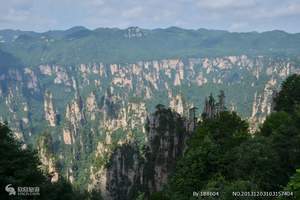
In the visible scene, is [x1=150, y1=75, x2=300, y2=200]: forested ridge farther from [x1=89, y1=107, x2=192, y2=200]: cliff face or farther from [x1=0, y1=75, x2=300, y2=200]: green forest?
[x1=89, y1=107, x2=192, y2=200]: cliff face

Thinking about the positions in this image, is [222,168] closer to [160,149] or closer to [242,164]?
[242,164]

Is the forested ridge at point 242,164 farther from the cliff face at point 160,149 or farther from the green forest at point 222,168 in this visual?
the cliff face at point 160,149

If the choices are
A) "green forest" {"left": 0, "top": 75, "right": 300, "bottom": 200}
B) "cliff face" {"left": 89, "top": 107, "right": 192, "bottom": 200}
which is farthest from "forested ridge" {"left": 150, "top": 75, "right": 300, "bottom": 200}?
"cliff face" {"left": 89, "top": 107, "right": 192, "bottom": 200}

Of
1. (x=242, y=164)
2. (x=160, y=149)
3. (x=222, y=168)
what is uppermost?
(x=242, y=164)

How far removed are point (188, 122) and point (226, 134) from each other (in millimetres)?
23037

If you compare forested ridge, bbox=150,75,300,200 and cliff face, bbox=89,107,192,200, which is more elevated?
forested ridge, bbox=150,75,300,200

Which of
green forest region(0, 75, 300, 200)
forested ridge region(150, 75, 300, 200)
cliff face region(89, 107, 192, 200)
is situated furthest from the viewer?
cliff face region(89, 107, 192, 200)

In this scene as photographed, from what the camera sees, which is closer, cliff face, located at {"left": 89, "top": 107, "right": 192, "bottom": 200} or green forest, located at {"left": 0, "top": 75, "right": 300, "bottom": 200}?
green forest, located at {"left": 0, "top": 75, "right": 300, "bottom": 200}

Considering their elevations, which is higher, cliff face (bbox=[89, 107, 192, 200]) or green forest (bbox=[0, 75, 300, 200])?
green forest (bbox=[0, 75, 300, 200])

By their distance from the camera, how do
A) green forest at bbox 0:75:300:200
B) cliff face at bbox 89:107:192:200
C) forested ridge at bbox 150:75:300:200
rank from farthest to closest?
cliff face at bbox 89:107:192:200, forested ridge at bbox 150:75:300:200, green forest at bbox 0:75:300:200

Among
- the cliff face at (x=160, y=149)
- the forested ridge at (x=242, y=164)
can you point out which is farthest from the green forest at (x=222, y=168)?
the cliff face at (x=160, y=149)

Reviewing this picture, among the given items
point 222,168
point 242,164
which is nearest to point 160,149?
point 222,168

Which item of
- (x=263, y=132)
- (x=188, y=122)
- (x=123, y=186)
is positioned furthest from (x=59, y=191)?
(x=123, y=186)

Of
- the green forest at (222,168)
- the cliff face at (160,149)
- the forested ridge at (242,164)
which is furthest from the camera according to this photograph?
the cliff face at (160,149)
